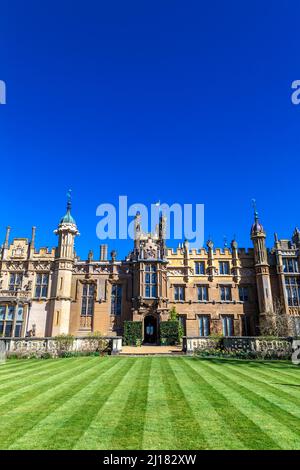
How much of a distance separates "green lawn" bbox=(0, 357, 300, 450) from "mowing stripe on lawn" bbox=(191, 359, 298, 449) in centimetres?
2

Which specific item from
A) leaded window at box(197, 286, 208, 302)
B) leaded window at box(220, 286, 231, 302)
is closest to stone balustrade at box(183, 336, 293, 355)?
leaded window at box(197, 286, 208, 302)

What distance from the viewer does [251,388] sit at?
929 centimetres

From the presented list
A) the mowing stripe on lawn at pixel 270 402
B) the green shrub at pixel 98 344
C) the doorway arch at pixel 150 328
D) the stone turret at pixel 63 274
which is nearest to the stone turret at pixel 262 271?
the doorway arch at pixel 150 328

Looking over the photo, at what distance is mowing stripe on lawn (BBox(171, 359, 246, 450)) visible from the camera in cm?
508

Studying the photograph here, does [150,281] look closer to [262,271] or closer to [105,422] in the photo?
[262,271]

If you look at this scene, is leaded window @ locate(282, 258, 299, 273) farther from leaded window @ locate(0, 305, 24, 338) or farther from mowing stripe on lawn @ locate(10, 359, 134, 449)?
mowing stripe on lawn @ locate(10, 359, 134, 449)

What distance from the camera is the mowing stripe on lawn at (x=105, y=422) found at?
4.97 meters

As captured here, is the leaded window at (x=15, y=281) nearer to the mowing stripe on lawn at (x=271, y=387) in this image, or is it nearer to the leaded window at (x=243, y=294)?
the leaded window at (x=243, y=294)

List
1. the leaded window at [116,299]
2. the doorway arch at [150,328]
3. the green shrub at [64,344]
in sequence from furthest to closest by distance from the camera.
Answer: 1. the leaded window at [116,299]
2. the doorway arch at [150,328]
3. the green shrub at [64,344]

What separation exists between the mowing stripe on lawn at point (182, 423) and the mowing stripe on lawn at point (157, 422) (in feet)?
0.29
